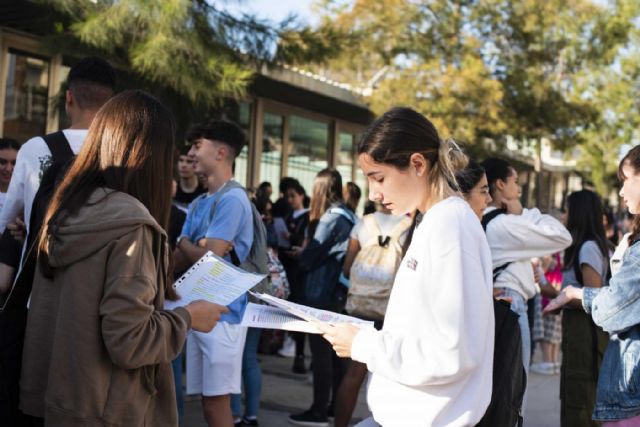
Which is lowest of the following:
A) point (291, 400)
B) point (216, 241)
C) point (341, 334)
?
point (291, 400)

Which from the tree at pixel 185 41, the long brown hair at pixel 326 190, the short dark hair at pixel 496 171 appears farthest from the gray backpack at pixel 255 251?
the tree at pixel 185 41

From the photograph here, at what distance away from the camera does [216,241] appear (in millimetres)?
4527

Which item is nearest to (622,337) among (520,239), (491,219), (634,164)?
(634,164)

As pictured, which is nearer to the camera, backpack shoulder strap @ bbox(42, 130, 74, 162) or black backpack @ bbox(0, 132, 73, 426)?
black backpack @ bbox(0, 132, 73, 426)

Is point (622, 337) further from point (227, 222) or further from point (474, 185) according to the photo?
point (227, 222)

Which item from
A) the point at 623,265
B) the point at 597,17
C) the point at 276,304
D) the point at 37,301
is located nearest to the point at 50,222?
the point at 37,301

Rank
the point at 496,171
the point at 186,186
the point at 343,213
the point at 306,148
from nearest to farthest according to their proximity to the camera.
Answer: the point at 496,171
the point at 343,213
the point at 186,186
the point at 306,148

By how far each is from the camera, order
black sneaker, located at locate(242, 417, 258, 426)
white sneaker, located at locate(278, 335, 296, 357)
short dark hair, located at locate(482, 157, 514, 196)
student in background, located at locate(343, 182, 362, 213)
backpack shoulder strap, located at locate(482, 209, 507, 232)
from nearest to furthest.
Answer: backpack shoulder strap, located at locate(482, 209, 507, 232)
short dark hair, located at locate(482, 157, 514, 196)
black sneaker, located at locate(242, 417, 258, 426)
student in background, located at locate(343, 182, 362, 213)
white sneaker, located at locate(278, 335, 296, 357)

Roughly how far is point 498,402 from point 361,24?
1707 cm

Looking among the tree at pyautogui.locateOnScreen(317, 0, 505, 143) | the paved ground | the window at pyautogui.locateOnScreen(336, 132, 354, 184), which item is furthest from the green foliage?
the paved ground

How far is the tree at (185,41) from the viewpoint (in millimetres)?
8203

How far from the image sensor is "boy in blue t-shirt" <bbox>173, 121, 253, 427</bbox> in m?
4.59

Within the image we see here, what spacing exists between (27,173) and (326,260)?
3.42 metres

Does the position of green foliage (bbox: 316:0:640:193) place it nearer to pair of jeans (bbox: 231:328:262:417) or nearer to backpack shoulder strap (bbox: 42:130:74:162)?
pair of jeans (bbox: 231:328:262:417)
